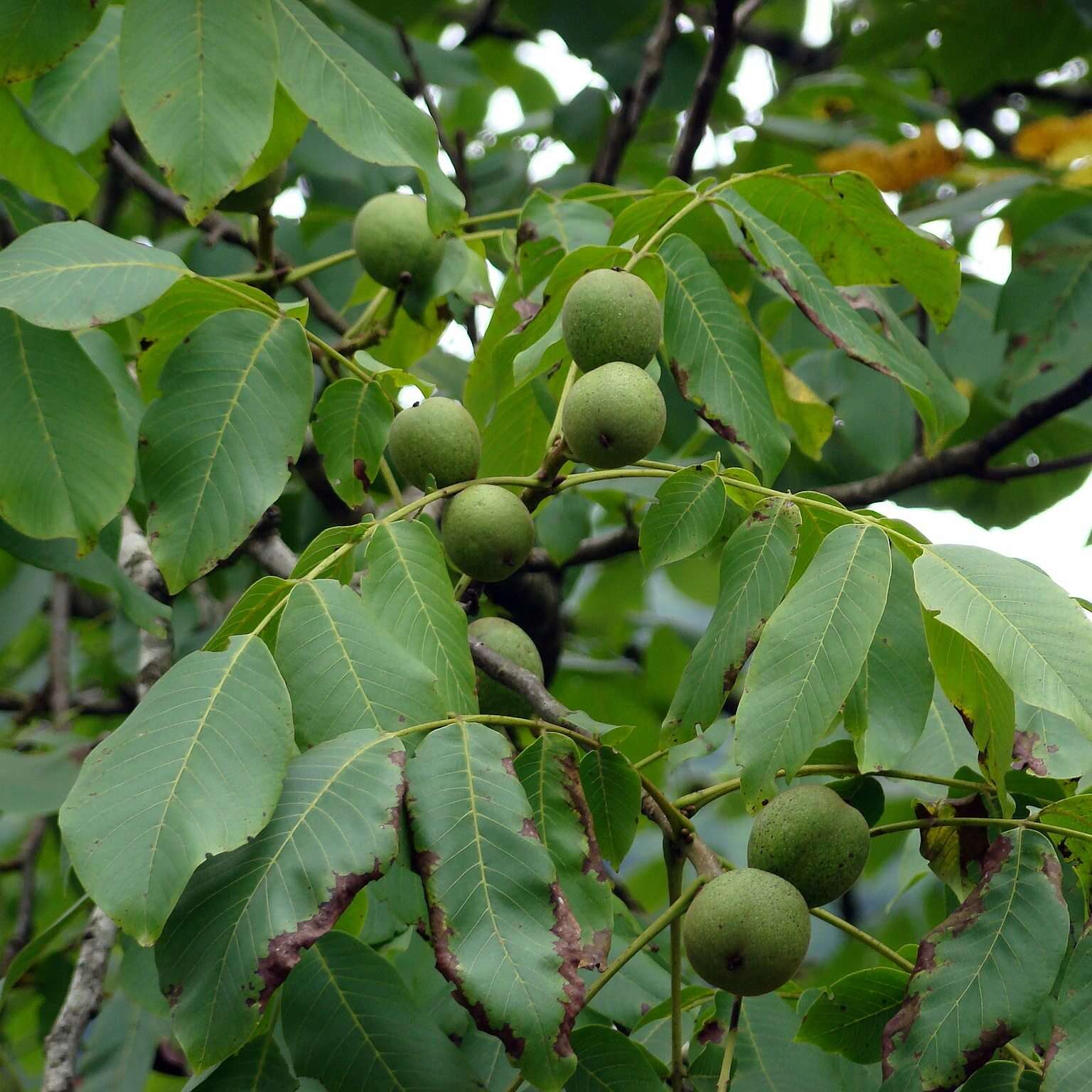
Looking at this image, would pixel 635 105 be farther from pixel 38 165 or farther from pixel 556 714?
pixel 556 714

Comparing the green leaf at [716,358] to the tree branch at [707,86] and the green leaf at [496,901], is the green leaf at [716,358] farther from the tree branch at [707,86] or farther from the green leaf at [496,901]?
the tree branch at [707,86]

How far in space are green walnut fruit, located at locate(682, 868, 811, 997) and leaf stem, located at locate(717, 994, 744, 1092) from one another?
0.26 ft

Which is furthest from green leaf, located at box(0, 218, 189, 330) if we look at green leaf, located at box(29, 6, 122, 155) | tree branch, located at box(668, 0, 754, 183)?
tree branch, located at box(668, 0, 754, 183)

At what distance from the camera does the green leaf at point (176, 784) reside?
1007 millimetres

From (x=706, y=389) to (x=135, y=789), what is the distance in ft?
2.67

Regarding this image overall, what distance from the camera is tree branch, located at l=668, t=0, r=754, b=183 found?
2.25m

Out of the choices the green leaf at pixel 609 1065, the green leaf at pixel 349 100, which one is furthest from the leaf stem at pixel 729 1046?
the green leaf at pixel 349 100

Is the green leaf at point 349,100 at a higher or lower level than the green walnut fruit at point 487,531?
higher

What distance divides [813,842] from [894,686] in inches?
6.8

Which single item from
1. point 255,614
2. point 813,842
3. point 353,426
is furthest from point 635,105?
point 813,842

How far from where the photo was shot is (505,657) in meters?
1.60

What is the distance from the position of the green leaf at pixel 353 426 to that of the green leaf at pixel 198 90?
28 centimetres

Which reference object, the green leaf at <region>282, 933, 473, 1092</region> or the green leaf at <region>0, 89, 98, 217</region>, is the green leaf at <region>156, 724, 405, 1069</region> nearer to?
the green leaf at <region>282, 933, 473, 1092</region>

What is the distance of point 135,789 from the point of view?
3.50 feet
